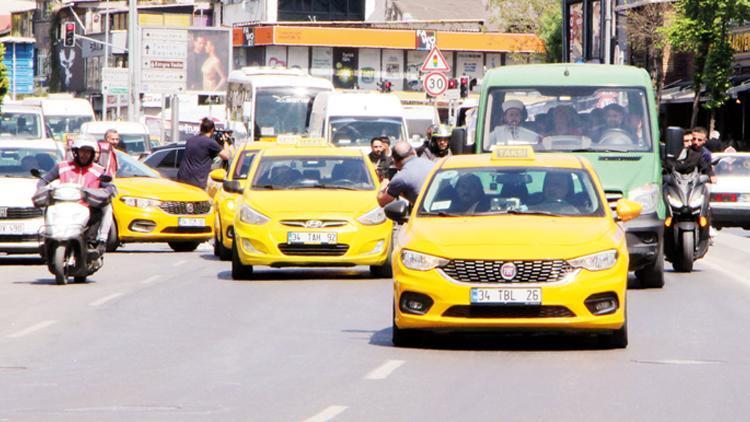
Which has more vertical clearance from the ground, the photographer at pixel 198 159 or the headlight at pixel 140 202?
the photographer at pixel 198 159

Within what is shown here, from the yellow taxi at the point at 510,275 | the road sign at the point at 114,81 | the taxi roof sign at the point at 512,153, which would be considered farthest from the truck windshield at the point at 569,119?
the road sign at the point at 114,81

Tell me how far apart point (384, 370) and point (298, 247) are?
29.2 ft

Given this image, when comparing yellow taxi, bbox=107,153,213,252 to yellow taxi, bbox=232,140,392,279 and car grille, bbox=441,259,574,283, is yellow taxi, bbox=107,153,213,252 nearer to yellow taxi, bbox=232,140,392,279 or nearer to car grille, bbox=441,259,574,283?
yellow taxi, bbox=232,140,392,279

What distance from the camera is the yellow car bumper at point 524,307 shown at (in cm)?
1373

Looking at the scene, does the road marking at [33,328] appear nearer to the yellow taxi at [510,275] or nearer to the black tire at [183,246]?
the yellow taxi at [510,275]

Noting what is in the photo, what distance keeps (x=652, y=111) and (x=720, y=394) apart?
1044 centimetres

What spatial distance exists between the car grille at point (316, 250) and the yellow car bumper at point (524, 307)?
7798 mm

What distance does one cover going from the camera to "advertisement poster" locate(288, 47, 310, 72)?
127375 mm

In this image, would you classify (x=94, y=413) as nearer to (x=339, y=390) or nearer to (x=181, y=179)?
(x=339, y=390)

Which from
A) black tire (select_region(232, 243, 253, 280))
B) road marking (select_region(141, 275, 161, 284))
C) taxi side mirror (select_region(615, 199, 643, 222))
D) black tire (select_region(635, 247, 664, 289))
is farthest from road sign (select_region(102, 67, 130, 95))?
taxi side mirror (select_region(615, 199, 643, 222))

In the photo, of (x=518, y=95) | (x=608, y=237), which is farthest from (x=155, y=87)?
(x=608, y=237)

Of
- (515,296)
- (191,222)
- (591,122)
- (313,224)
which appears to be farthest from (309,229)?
(515,296)

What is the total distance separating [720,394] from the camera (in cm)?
1161

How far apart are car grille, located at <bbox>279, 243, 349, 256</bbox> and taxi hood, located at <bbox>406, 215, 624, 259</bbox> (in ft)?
23.0
